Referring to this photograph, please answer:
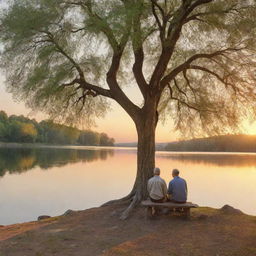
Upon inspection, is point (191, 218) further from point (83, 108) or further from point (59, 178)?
point (59, 178)

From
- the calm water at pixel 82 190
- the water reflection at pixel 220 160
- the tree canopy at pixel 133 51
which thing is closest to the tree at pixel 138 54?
the tree canopy at pixel 133 51

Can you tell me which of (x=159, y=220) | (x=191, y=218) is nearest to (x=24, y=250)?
(x=159, y=220)

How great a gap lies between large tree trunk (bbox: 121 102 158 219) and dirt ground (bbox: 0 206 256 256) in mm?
841

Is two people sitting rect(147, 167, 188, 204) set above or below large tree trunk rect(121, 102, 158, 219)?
below

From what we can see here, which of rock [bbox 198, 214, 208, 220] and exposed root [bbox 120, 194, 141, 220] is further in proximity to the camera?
exposed root [bbox 120, 194, 141, 220]

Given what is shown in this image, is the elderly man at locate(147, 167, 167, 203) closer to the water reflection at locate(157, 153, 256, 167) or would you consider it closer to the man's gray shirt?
the man's gray shirt

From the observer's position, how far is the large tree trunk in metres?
11.3

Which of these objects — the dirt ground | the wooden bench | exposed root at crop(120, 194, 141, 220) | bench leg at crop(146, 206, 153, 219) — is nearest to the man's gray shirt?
the wooden bench

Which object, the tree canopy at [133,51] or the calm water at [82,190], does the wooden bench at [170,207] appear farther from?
the calm water at [82,190]

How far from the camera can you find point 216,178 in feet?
104

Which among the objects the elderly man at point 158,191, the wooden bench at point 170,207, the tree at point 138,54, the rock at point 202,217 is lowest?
the rock at point 202,217

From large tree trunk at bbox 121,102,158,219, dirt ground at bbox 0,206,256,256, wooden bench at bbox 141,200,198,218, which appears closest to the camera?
dirt ground at bbox 0,206,256,256

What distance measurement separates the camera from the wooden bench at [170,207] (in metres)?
9.48

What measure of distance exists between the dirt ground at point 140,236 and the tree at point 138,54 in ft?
3.79
